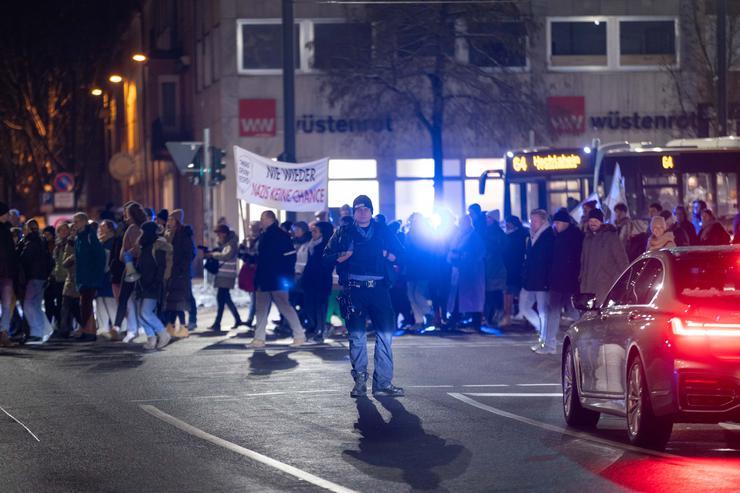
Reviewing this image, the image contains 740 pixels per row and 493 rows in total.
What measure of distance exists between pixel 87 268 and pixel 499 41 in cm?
1856

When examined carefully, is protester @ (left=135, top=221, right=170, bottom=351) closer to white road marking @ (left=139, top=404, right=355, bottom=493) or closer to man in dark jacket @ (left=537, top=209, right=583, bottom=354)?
man in dark jacket @ (left=537, top=209, right=583, bottom=354)

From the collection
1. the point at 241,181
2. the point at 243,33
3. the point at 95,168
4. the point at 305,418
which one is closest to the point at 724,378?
the point at 305,418

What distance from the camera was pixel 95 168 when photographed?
90.6m

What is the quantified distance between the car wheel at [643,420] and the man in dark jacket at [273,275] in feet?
34.3

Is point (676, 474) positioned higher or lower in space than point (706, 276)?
lower

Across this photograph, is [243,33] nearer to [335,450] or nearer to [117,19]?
[117,19]

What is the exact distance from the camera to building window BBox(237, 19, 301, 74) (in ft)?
156

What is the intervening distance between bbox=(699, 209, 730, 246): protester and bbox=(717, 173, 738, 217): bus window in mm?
5629

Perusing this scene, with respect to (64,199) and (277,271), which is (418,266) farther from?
(64,199)

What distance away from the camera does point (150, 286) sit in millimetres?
21828

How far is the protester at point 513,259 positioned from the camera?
2464 centimetres

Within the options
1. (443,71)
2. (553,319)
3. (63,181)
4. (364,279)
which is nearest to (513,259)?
(553,319)

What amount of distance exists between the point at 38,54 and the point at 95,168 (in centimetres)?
2691

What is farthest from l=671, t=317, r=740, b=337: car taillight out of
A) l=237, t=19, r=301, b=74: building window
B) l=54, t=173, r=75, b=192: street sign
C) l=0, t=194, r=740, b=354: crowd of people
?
l=237, t=19, r=301, b=74: building window
